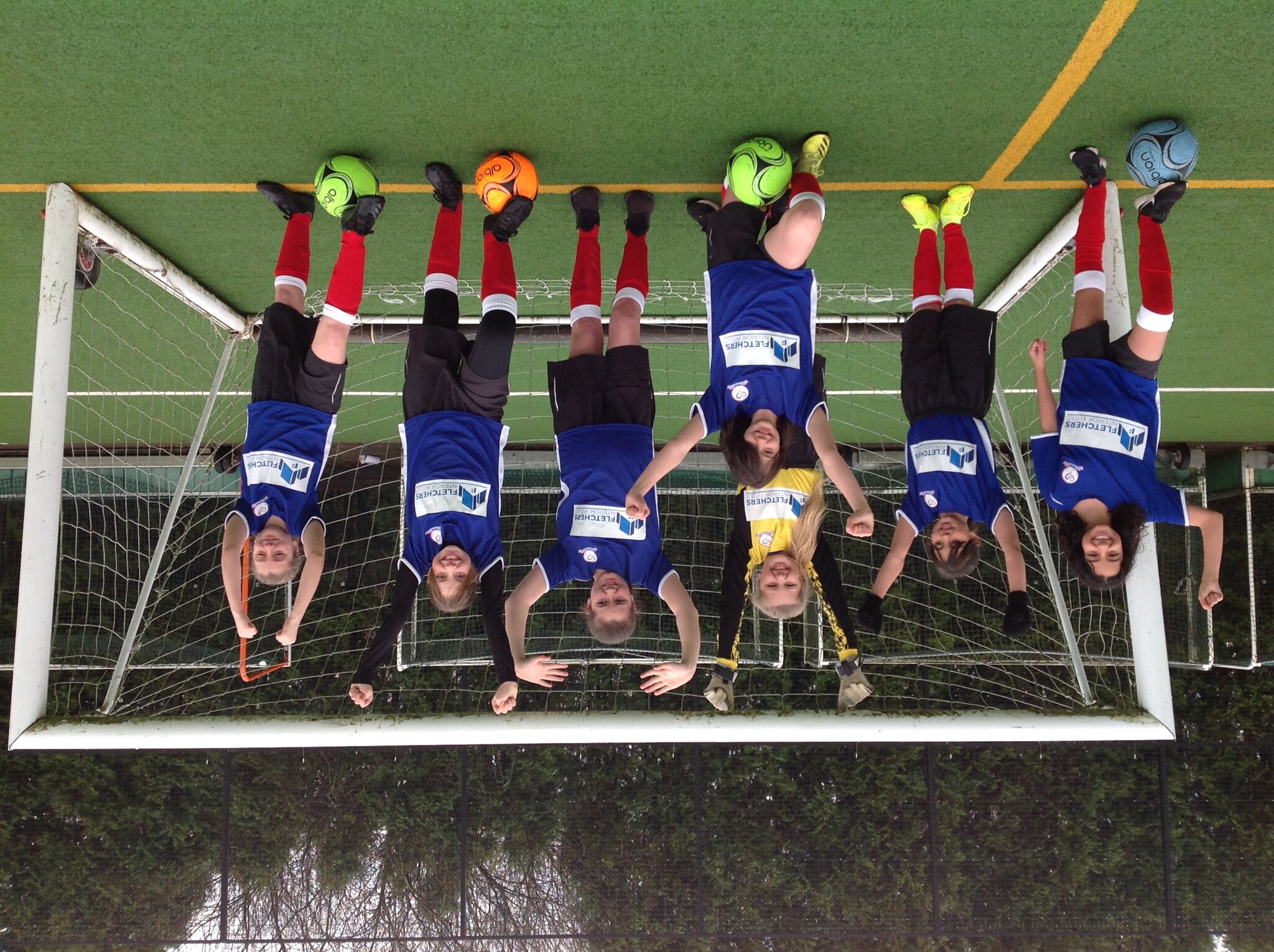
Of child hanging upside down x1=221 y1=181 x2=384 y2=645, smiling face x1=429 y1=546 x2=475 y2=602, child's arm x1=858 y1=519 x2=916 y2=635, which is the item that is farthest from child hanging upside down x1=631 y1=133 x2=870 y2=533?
child hanging upside down x1=221 y1=181 x2=384 y2=645

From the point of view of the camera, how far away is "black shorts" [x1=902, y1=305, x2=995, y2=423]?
383cm

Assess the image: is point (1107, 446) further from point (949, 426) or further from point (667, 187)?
point (667, 187)

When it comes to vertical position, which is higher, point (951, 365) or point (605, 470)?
point (951, 365)

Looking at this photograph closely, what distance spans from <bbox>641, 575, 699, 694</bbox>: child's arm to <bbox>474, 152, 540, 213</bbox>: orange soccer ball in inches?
69.5

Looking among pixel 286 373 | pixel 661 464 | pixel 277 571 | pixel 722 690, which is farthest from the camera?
pixel 286 373

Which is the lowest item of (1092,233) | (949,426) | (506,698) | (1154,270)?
(506,698)

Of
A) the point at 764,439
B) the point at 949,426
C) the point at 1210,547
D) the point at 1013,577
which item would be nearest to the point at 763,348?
the point at 764,439

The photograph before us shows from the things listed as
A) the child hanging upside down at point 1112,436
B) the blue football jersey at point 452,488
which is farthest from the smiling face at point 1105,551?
the blue football jersey at point 452,488

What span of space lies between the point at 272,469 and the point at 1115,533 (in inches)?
137

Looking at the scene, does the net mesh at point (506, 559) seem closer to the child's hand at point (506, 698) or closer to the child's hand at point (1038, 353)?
the child's hand at point (1038, 353)

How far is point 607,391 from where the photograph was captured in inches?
157

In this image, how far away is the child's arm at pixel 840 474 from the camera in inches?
130

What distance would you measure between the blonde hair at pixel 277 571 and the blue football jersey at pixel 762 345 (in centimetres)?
184

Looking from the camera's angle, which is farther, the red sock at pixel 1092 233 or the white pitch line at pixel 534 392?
the white pitch line at pixel 534 392
